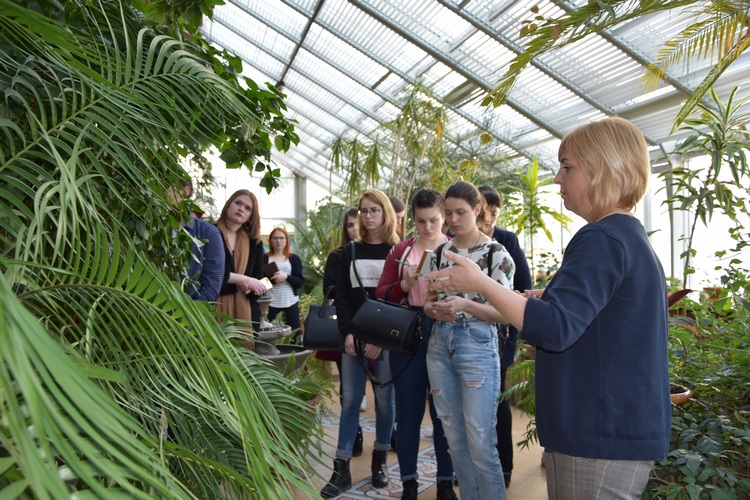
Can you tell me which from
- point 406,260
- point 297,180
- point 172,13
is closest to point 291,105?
point 297,180

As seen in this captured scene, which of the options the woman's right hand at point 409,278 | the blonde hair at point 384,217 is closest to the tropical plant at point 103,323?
the woman's right hand at point 409,278

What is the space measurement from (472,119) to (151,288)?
8.50 metres

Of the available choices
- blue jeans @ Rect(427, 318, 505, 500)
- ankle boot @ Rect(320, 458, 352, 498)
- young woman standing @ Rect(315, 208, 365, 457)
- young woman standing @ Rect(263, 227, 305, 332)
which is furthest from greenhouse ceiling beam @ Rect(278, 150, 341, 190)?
blue jeans @ Rect(427, 318, 505, 500)

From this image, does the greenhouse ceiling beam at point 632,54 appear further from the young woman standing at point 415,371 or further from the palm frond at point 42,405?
the palm frond at point 42,405

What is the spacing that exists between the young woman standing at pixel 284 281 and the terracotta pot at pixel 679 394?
3.20m

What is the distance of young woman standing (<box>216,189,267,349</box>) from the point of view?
3418 mm

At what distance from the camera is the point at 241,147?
1703 mm

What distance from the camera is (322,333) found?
11.0 feet

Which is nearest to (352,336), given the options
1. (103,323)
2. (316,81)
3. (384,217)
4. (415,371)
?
(415,371)

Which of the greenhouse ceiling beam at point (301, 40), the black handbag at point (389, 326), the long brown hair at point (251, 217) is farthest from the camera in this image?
the greenhouse ceiling beam at point (301, 40)

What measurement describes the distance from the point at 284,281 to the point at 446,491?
2.78 metres

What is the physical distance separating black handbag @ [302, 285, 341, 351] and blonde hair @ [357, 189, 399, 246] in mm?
499

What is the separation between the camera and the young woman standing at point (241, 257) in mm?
3418

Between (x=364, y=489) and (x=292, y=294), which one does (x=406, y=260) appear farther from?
(x=292, y=294)
